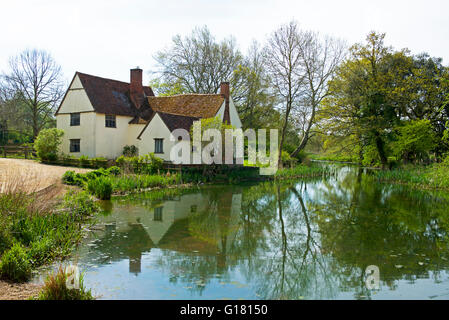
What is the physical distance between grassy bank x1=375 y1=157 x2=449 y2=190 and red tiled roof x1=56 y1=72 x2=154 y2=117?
2030cm

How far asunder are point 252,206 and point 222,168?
981cm

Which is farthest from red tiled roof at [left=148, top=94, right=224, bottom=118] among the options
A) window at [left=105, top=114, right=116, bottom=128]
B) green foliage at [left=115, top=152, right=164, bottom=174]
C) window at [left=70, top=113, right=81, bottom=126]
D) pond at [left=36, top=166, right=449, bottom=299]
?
pond at [left=36, top=166, right=449, bottom=299]

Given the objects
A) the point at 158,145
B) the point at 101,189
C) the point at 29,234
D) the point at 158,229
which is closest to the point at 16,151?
the point at 158,145

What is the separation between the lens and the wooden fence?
28.0 meters

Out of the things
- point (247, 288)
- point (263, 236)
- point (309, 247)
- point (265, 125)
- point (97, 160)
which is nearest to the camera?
point (247, 288)

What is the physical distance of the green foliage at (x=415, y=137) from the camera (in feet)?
→ 85.4

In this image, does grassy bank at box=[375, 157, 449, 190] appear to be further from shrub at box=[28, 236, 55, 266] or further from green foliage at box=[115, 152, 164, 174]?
shrub at box=[28, 236, 55, 266]

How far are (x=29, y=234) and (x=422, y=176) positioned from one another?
22147mm

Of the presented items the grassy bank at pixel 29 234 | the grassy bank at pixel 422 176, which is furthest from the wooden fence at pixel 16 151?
the grassy bank at pixel 422 176

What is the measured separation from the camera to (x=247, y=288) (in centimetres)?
594

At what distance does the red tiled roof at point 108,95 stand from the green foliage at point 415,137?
21.0 meters
